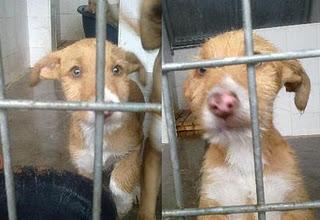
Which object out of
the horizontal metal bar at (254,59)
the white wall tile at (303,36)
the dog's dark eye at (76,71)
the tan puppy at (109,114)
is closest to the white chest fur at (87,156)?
the tan puppy at (109,114)

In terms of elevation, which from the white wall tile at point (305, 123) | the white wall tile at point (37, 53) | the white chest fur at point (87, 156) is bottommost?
the white chest fur at point (87, 156)

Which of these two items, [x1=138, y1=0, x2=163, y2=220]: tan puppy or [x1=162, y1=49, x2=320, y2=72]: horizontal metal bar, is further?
[x1=138, y1=0, x2=163, y2=220]: tan puppy

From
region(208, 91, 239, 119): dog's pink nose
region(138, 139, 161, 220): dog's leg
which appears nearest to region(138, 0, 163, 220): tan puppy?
region(138, 139, 161, 220): dog's leg

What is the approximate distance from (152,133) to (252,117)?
0.18 metres

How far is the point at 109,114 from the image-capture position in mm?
718

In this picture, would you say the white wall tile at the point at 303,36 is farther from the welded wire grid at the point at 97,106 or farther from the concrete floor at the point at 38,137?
the concrete floor at the point at 38,137

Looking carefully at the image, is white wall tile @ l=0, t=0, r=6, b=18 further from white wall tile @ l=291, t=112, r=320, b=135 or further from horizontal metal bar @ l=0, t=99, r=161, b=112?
white wall tile @ l=291, t=112, r=320, b=135

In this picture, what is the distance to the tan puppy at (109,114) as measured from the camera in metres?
0.70

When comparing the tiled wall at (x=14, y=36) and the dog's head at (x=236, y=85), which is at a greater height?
the tiled wall at (x=14, y=36)

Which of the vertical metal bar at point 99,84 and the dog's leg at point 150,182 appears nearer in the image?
the vertical metal bar at point 99,84

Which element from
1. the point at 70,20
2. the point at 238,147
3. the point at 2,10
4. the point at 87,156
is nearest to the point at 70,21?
the point at 70,20

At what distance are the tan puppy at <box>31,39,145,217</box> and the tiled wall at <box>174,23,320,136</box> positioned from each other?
0.09 metres

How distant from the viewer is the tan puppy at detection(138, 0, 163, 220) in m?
0.75

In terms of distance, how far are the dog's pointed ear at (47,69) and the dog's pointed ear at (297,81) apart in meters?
0.35
